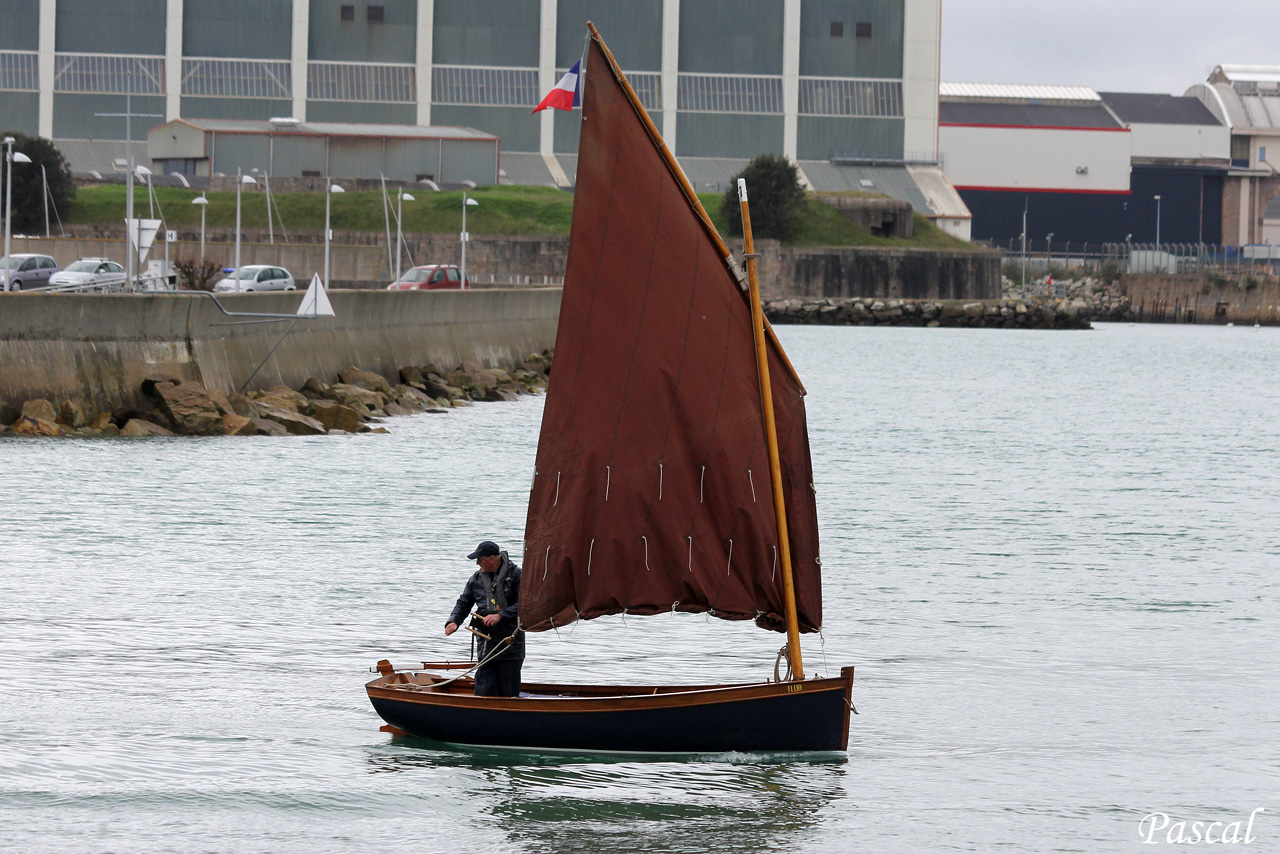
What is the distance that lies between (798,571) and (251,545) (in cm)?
1215

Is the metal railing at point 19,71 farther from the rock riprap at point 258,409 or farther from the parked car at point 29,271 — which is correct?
the rock riprap at point 258,409

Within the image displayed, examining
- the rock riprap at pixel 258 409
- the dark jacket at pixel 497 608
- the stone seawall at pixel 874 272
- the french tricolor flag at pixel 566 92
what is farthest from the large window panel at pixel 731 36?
the dark jacket at pixel 497 608

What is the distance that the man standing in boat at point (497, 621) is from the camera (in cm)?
1180

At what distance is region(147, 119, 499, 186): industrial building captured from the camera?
102m

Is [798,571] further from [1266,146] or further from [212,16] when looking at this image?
[1266,146]

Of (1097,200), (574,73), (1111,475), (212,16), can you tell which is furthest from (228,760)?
(1097,200)

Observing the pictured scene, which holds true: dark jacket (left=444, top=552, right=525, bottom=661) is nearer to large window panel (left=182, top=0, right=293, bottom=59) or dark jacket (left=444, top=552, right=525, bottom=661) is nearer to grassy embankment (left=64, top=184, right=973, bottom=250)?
grassy embankment (left=64, top=184, right=973, bottom=250)

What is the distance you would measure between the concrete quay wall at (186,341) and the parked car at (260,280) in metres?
11.9

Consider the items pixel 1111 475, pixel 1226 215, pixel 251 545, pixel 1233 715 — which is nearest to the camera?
pixel 1233 715

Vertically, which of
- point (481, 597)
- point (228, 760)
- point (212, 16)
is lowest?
point (228, 760)

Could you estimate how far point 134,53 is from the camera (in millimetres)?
104250

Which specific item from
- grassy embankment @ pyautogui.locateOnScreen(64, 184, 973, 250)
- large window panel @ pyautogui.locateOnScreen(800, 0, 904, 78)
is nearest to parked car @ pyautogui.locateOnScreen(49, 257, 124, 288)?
grassy embankment @ pyautogui.locateOnScreen(64, 184, 973, 250)

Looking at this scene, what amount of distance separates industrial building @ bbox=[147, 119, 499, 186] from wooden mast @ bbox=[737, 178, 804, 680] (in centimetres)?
9297
